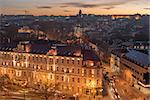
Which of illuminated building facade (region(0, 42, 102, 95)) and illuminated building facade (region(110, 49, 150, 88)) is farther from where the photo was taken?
illuminated building facade (region(0, 42, 102, 95))

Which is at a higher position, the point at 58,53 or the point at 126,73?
the point at 58,53

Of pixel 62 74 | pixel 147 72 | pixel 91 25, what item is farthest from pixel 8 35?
pixel 91 25

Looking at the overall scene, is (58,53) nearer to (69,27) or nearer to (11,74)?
(11,74)

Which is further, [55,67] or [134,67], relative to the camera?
[134,67]

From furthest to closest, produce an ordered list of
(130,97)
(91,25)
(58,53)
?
(91,25) → (58,53) → (130,97)

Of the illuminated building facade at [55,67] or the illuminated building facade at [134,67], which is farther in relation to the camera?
the illuminated building facade at [55,67]

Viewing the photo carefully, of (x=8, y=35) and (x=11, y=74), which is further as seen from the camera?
(x=8, y=35)

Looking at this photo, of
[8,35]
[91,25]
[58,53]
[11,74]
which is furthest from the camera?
[91,25]
